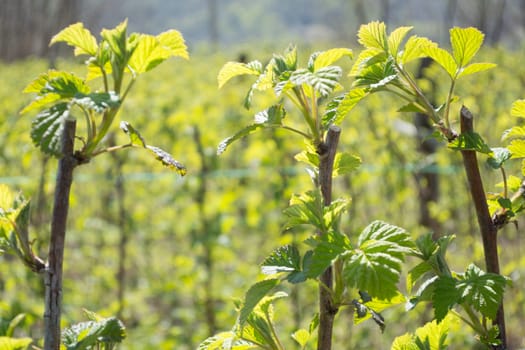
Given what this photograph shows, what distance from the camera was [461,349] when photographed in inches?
128

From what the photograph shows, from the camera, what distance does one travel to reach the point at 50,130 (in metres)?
0.69

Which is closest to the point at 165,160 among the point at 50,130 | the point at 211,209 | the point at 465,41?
the point at 50,130

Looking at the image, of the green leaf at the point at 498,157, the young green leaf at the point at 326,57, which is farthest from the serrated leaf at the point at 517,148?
the young green leaf at the point at 326,57

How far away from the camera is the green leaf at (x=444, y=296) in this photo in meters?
0.74

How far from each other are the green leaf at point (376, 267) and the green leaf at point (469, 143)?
0.14m

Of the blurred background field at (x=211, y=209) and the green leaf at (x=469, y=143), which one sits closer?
the green leaf at (x=469, y=143)

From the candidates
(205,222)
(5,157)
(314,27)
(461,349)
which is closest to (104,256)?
(5,157)

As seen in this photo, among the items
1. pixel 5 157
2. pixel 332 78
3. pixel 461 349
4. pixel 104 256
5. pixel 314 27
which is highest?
pixel 314 27

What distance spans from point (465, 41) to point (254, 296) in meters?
0.39

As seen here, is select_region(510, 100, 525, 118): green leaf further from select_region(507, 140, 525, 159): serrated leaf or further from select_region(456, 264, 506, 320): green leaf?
select_region(456, 264, 506, 320): green leaf

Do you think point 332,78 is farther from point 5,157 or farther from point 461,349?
point 5,157

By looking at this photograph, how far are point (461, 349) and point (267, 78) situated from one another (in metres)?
2.81

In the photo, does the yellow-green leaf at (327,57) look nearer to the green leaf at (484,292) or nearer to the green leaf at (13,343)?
the green leaf at (484,292)

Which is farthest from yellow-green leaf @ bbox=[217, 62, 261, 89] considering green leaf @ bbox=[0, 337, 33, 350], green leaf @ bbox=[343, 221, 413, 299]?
green leaf @ bbox=[0, 337, 33, 350]
